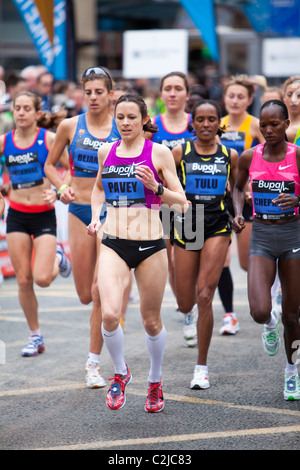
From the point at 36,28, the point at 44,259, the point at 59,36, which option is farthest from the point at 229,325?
the point at 36,28

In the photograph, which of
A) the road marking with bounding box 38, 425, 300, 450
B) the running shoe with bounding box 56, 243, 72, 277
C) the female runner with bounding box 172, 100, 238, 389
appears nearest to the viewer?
the road marking with bounding box 38, 425, 300, 450

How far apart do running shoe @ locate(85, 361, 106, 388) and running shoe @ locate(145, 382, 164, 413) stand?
70cm

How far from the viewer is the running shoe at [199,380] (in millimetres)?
6008

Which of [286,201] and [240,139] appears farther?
[240,139]

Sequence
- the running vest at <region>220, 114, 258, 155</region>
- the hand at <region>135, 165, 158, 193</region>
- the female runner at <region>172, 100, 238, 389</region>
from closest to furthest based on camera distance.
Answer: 1. the hand at <region>135, 165, 158, 193</region>
2. the female runner at <region>172, 100, 238, 389</region>
3. the running vest at <region>220, 114, 258, 155</region>

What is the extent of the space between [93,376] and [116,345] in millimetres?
922

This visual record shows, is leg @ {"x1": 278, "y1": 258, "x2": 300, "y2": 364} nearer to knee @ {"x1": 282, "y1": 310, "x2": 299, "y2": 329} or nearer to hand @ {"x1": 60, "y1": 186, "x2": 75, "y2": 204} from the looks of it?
knee @ {"x1": 282, "y1": 310, "x2": 299, "y2": 329}

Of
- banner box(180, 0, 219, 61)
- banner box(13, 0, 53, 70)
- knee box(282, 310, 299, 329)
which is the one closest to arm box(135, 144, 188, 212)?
knee box(282, 310, 299, 329)

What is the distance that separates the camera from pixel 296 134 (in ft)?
22.4

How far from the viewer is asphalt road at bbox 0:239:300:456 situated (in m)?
4.80

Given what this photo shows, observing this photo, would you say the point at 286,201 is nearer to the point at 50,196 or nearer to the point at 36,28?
the point at 50,196

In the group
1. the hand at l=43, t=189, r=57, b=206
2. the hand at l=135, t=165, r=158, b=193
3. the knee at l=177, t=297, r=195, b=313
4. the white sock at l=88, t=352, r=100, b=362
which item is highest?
the hand at l=135, t=165, r=158, b=193

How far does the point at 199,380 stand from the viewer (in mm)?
6027

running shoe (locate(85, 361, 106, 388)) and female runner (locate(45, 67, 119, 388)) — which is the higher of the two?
female runner (locate(45, 67, 119, 388))
